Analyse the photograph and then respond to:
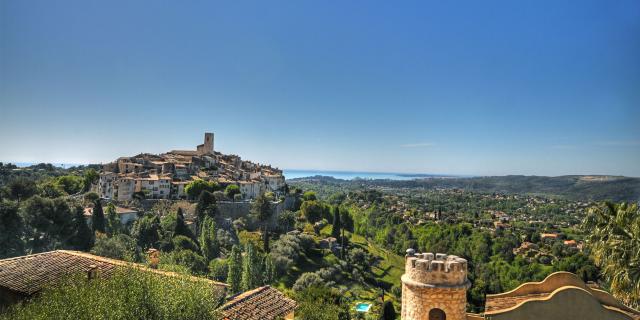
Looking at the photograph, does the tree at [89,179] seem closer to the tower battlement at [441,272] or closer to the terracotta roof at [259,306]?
the terracotta roof at [259,306]

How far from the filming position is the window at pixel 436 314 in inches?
320

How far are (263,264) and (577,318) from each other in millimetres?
30672

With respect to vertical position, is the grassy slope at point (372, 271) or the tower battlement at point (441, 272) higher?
the tower battlement at point (441, 272)

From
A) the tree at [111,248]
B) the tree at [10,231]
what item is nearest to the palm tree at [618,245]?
the tree at [111,248]

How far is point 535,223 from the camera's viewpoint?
9525cm

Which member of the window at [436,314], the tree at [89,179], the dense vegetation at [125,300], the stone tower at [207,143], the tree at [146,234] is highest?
the stone tower at [207,143]

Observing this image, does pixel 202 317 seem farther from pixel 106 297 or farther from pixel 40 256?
pixel 40 256

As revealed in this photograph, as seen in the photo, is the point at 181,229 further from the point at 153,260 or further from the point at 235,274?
the point at 153,260

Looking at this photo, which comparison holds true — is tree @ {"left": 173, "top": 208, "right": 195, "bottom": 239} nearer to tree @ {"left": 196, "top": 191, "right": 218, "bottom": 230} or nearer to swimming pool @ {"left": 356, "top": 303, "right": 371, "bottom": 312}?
tree @ {"left": 196, "top": 191, "right": 218, "bottom": 230}

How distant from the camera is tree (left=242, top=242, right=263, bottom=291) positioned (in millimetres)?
31028

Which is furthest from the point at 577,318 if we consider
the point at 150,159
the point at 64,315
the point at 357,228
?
the point at 150,159

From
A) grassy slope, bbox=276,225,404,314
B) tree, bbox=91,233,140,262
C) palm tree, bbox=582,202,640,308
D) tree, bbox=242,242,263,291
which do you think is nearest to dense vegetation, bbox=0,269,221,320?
palm tree, bbox=582,202,640,308

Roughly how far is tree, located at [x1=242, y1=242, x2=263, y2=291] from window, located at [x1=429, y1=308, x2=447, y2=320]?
2372cm

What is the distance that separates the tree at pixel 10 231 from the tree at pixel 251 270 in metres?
→ 17.0
